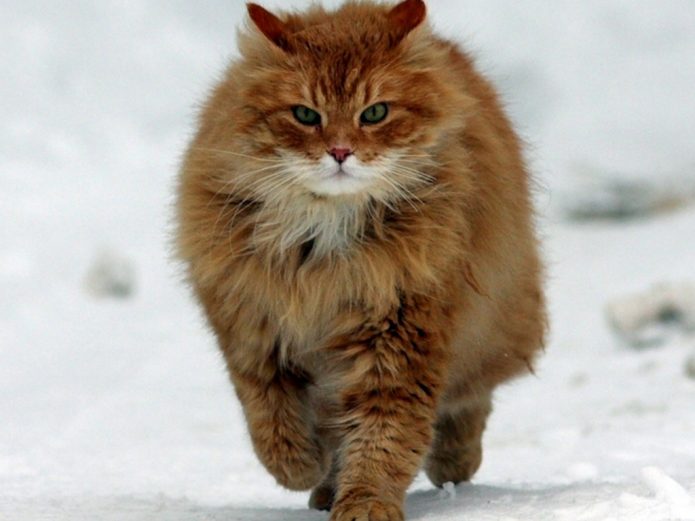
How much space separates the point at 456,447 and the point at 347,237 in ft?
3.82

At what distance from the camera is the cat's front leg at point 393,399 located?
324cm

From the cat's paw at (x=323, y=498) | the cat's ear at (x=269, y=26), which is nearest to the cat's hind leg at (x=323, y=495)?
the cat's paw at (x=323, y=498)

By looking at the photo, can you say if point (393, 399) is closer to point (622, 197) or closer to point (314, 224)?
point (314, 224)

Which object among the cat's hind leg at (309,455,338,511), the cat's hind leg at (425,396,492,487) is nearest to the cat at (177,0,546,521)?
the cat's hind leg at (309,455,338,511)

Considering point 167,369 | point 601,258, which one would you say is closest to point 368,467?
point 167,369

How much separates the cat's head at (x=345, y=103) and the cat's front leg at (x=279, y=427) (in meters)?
0.54

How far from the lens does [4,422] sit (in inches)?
255

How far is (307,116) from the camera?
316 cm

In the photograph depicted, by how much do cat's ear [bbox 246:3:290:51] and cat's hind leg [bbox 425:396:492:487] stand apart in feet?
4.90

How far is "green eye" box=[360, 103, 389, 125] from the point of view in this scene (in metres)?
3.15

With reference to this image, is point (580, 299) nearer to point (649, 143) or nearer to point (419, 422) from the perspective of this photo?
point (649, 143)

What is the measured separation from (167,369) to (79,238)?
95.4 inches

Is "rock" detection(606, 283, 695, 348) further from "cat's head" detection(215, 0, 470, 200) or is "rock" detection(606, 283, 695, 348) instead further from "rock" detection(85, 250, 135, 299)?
"cat's head" detection(215, 0, 470, 200)

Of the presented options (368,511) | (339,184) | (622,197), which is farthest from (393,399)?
(622,197)
